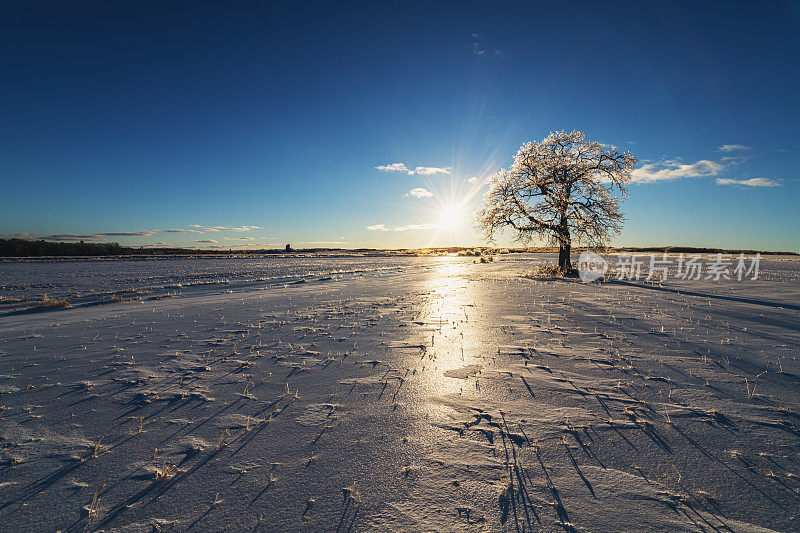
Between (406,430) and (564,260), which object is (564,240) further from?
(406,430)

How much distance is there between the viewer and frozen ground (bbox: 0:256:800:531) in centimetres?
235

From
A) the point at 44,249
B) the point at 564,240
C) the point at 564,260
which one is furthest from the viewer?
the point at 44,249

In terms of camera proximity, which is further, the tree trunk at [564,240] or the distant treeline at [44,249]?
the distant treeline at [44,249]

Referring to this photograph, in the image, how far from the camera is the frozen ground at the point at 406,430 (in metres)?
2.35

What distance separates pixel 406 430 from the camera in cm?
344

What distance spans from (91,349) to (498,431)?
7775 millimetres

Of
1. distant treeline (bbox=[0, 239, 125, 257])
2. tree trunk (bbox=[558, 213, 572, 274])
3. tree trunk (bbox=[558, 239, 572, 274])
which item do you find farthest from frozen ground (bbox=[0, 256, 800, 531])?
distant treeline (bbox=[0, 239, 125, 257])

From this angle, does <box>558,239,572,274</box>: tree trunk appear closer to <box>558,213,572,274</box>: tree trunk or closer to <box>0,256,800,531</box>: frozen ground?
<box>558,213,572,274</box>: tree trunk

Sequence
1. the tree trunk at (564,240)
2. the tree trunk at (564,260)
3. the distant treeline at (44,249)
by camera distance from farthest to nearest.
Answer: the distant treeline at (44,249), the tree trunk at (564,260), the tree trunk at (564,240)

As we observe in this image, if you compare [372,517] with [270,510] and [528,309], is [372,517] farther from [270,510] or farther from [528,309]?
[528,309]

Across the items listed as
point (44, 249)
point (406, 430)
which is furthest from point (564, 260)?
point (44, 249)

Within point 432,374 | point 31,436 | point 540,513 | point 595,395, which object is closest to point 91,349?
point 31,436

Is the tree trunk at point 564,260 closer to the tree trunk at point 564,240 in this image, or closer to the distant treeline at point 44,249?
the tree trunk at point 564,240

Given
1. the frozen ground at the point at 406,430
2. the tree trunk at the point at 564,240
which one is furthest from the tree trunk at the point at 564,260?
the frozen ground at the point at 406,430
